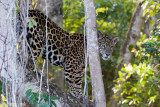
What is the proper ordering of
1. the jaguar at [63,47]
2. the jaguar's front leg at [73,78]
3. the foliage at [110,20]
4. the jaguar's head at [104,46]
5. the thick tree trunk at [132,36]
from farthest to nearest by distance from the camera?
1. the foliage at [110,20]
2. the thick tree trunk at [132,36]
3. the jaguar's head at [104,46]
4. the jaguar's front leg at [73,78]
5. the jaguar at [63,47]

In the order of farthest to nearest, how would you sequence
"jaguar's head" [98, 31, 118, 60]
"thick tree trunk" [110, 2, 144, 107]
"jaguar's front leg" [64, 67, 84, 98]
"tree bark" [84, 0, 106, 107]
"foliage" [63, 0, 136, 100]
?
"foliage" [63, 0, 136, 100] < "thick tree trunk" [110, 2, 144, 107] < "jaguar's head" [98, 31, 118, 60] < "jaguar's front leg" [64, 67, 84, 98] < "tree bark" [84, 0, 106, 107]

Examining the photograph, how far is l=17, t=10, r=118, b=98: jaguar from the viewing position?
21.6 feet

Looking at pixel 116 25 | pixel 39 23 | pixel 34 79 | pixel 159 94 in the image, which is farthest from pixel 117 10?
pixel 34 79

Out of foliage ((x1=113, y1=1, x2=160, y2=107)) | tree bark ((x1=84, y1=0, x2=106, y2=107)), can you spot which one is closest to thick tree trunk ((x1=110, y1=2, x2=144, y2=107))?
foliage ((x1=113, y1=1, x2=160, y2=107))

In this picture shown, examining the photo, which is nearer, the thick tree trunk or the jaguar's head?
the jaguar's head

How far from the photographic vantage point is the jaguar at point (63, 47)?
6598mm

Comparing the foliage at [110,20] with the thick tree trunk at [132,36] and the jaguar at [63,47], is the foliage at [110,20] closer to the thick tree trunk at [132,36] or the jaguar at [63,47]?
→ the thick tree trunk at [132,36]

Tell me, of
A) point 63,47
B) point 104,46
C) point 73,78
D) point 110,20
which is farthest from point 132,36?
point 63,47

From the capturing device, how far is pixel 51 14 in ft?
28.7

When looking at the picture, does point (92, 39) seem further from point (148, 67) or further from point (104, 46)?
point (104, 46)

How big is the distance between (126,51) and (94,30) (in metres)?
4.58

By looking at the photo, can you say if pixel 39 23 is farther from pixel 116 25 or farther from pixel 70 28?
pixel 116 25

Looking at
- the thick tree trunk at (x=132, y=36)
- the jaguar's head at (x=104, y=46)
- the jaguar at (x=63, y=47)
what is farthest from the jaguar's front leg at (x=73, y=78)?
the thick tree trunk at (x=132, y=36)

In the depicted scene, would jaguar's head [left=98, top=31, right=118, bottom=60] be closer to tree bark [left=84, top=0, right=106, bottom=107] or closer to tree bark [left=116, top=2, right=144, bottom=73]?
tree bark [left=116, top=2, right=144, bottom=73]
